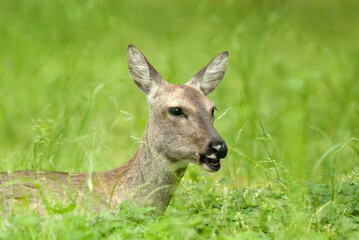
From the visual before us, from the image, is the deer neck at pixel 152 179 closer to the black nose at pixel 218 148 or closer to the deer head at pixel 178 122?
the deer head at pixel 178 122

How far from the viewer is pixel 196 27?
50.0ft

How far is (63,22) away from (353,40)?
6067 mm

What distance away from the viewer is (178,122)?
5090 mm

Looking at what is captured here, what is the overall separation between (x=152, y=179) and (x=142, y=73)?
0.98 meters

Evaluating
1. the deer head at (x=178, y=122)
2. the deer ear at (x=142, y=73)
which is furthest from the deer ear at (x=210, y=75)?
the deer ear at (x=142, y=73)

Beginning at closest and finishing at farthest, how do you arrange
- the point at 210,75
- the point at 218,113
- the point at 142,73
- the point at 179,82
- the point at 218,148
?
the point at 218,148 < the point at 142,73 < the point at 210,75 < the point at 218,113 < the point at 179,82

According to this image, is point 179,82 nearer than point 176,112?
No

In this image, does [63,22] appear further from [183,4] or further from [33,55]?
[183,4]

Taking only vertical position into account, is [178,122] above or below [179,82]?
below

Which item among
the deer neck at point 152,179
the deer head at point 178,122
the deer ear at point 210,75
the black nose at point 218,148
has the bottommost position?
the deer neck at point 152,179

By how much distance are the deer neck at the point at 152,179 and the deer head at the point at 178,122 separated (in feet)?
0.17

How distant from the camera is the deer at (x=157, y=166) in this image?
4793 mm

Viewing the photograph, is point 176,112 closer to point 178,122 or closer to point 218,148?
point 178,122

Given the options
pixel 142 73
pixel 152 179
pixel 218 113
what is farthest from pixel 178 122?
pixel 218 113
